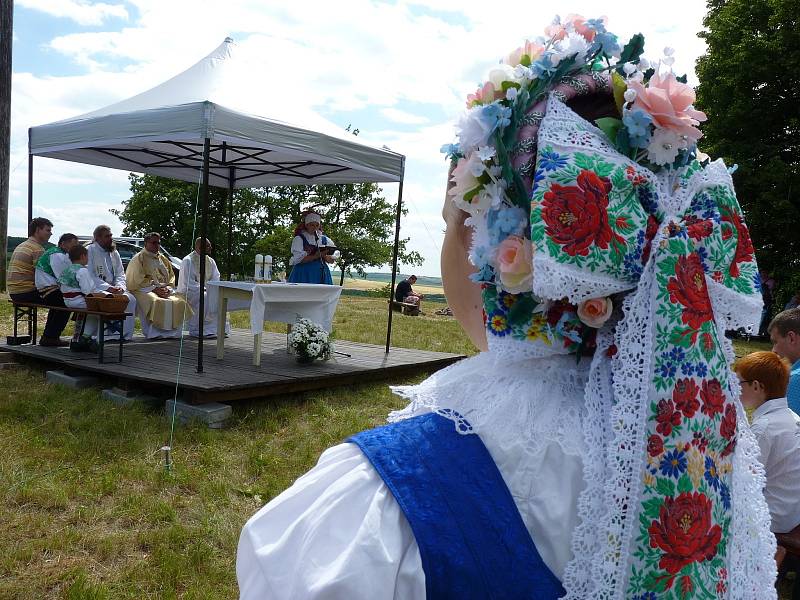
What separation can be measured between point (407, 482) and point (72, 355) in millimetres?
6445

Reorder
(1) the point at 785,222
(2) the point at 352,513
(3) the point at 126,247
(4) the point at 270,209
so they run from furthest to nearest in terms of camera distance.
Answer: (4) the point at 270,209 → (3) the point at 126,247 → (1) the point at 785,222 → (2) the point at 352,513

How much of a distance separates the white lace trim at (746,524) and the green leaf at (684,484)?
0.14 meters

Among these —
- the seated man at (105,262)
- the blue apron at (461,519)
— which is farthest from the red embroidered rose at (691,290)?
the seated man at (105,262)

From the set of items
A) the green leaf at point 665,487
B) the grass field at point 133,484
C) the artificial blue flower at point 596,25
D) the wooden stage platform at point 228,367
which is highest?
the artificial blue flower at point 596,25

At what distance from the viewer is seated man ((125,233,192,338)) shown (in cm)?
819

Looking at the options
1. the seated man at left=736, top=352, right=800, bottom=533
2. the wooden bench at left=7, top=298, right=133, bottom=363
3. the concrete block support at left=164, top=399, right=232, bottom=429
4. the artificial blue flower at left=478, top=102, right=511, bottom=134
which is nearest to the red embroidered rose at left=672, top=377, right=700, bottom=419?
the artificial blue flower at left=478, top=102, right=511, bottom=134

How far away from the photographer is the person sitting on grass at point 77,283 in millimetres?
6586

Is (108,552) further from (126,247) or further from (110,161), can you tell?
(126,247)

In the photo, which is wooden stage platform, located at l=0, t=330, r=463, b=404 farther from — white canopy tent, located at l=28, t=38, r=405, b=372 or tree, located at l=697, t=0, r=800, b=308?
tree, located at l=697, t=0, r=800, b=308

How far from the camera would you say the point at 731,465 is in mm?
917

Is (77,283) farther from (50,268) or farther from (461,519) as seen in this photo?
(461,519)

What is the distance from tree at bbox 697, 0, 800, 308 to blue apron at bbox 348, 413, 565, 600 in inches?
659

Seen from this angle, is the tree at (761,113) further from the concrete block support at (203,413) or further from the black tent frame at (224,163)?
the concrete block support at (203,413)

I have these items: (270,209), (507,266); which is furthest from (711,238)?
(270,209)
